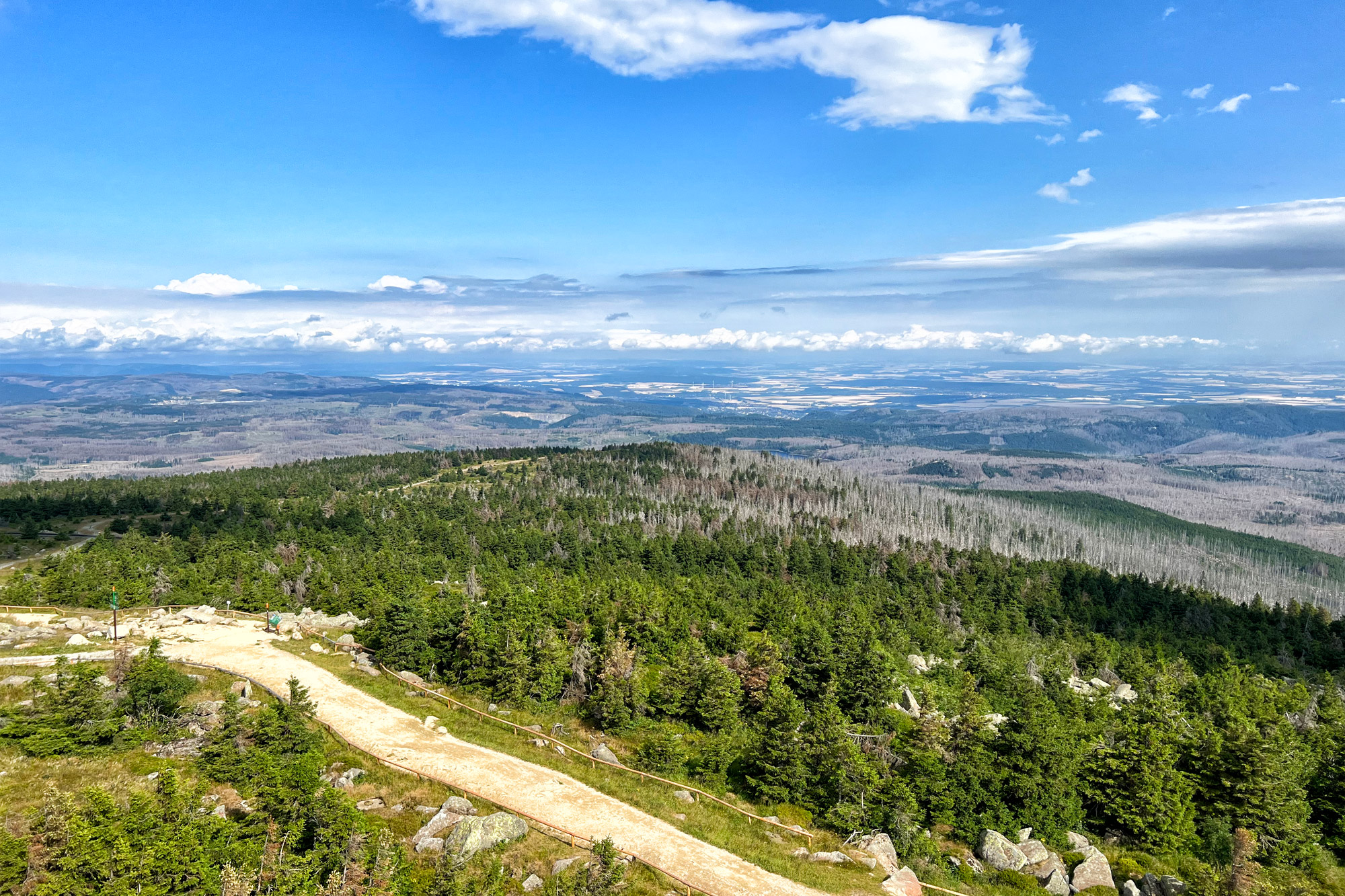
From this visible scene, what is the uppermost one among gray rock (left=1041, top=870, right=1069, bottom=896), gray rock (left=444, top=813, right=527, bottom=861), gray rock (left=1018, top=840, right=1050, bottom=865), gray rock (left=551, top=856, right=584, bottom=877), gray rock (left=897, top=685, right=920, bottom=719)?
gray rock (left=444, top=813, right=527, bottom=861)

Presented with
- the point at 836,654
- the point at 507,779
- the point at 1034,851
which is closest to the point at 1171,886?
the point at 1034,851

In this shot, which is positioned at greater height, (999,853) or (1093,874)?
(999,853)

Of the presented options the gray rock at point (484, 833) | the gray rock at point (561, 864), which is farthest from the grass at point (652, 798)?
the gray rock at point (484, 833)

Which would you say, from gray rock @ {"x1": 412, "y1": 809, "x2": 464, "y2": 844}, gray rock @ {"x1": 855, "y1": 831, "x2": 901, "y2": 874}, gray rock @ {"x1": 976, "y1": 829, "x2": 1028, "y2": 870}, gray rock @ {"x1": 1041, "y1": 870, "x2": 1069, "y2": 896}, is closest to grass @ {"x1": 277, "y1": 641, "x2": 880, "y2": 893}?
gray rock @ {"x1": 855, "y1": 831, "x2": 901, "y2": 874}

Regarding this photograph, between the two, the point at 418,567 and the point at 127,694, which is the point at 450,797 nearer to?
the point at 127,694

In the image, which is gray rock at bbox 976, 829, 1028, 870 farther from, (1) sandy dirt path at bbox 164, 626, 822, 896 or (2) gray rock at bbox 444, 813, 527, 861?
(2) gray rock at bbox 444, 813, 527, 861

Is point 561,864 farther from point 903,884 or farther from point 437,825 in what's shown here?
point 903,884
